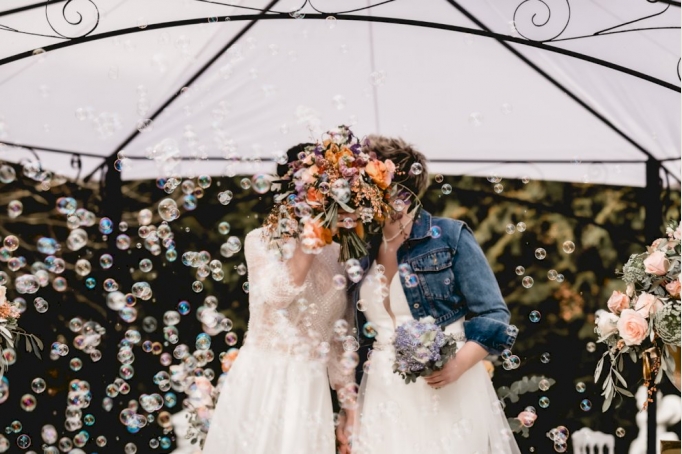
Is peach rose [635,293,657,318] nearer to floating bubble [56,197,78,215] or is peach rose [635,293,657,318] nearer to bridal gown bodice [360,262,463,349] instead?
bridal gown bodice [360,262,463,349]

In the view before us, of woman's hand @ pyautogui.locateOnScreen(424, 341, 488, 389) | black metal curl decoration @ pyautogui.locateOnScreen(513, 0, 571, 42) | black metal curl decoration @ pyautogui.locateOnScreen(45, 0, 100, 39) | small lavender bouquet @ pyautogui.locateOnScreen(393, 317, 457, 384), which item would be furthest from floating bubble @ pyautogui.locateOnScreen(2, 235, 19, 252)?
black metal curl decoration @ pyautogui.locateOnScreen(513, 0, 571, 42)

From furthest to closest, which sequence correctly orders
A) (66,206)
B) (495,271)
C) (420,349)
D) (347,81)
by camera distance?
(495,271), (347,81), (66,206), (420,349)

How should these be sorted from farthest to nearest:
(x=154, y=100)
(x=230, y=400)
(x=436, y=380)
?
(x=154, y=100) < (x=230, y=400) < (x=436, y=380)

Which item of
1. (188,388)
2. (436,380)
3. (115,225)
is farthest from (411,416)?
(115,225)

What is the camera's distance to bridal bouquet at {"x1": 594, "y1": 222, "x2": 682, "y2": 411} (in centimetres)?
288

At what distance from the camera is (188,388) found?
160 inches

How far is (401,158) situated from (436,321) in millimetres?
631

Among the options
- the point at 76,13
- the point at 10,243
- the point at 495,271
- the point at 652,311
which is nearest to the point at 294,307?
the point at 652,311

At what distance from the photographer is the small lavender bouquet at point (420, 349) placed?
2771 mm

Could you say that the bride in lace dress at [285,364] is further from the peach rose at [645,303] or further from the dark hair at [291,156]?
→ the peach rose at [645,303]

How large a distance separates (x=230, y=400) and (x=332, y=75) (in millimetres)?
1875

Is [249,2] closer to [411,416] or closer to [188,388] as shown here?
[188,388]

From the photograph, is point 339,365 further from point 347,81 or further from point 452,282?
point 347,81

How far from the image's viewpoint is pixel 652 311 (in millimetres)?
2930
